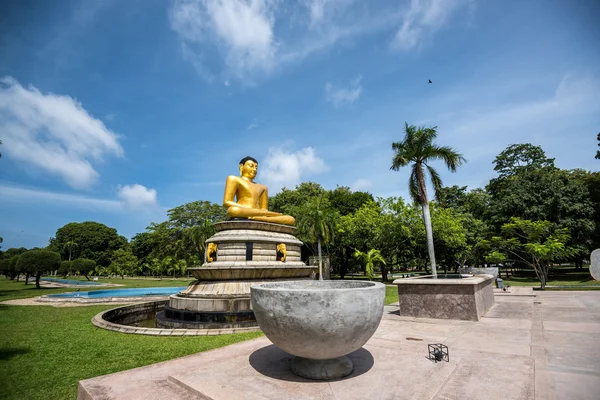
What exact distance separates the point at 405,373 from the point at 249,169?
13.2 metres

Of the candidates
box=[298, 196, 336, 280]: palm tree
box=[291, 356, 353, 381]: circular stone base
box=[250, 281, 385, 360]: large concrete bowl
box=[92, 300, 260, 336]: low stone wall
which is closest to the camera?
box=[250, 281, 385, 360]: large concrete bowl

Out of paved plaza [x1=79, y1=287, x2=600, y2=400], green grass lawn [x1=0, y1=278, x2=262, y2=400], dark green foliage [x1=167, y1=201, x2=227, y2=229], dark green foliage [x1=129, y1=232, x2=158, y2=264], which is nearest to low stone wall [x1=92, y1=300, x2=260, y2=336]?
green grass lawn [x1=0, y1=278, x2=262, y2=400]

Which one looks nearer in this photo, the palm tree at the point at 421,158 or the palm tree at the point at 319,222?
the palm tree at the point at 421,158

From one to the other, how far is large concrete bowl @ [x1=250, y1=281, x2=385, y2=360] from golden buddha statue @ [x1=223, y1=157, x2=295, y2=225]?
1020cm

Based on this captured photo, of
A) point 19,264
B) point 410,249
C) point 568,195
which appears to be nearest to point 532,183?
point 568,195

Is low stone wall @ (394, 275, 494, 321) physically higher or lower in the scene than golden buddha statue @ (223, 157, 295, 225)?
lower

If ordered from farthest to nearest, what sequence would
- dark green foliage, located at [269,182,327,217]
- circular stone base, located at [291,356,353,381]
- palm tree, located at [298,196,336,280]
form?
dark green foliage, located at [269,182,327,217]
palm tree, located at [298,196,336,280]
circular stone base, located at [291,356,353,381]

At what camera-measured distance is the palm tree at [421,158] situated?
52.5ft

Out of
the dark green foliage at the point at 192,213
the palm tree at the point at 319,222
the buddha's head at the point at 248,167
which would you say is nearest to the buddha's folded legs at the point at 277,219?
the buddha's head at the point at 248,167

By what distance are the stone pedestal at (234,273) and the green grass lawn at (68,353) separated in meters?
2.09

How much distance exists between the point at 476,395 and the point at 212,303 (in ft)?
27.5

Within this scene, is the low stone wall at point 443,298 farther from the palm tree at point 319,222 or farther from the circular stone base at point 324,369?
the palm tree at point 319,222

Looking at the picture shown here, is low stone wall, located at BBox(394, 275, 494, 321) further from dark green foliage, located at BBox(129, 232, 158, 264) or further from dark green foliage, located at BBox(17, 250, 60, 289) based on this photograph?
dark green foliage, located at BBox(129, 232, 158, 264)

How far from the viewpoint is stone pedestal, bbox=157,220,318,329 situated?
968 centimetres
